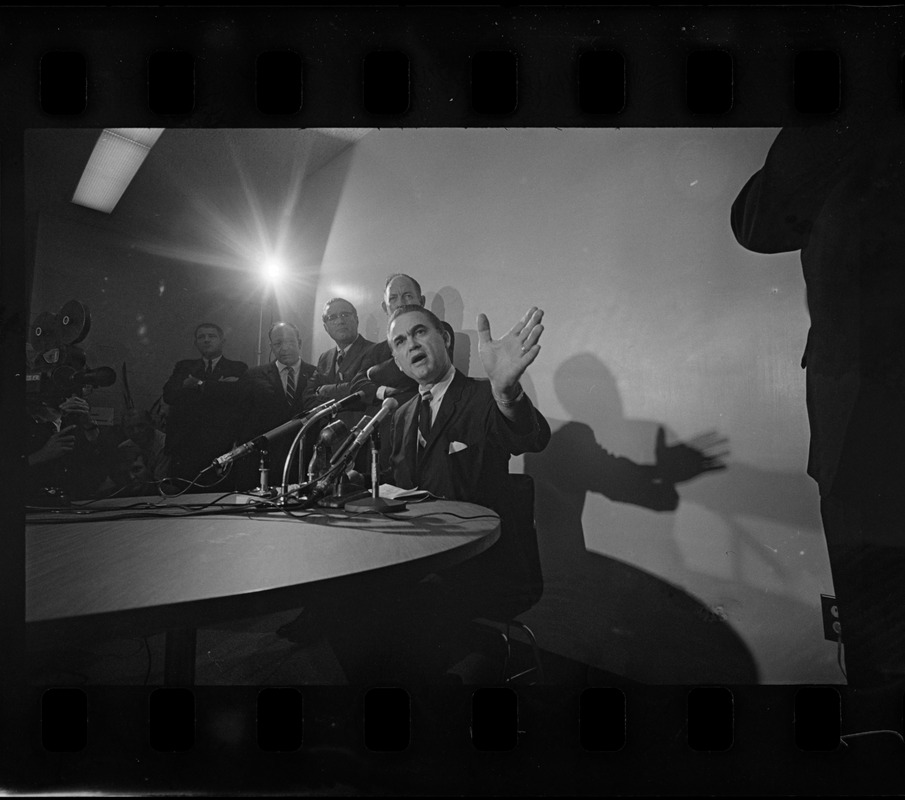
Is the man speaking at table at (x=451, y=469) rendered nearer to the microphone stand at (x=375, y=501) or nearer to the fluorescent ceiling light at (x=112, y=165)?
the microphone stand at (x=375, y=501)

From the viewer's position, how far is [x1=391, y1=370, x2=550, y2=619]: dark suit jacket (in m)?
1.22

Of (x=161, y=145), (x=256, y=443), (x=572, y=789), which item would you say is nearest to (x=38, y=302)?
(x=161, y=145)

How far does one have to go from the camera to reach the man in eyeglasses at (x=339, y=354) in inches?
48.6

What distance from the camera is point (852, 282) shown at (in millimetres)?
1262

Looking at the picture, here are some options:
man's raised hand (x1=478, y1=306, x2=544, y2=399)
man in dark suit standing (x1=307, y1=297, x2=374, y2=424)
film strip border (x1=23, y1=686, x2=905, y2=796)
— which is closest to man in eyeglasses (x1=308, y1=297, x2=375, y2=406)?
man in dark suit standing (x1=307, y1=297, x2=374, y2=424)

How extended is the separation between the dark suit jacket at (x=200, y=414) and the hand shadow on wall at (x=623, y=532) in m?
0.66

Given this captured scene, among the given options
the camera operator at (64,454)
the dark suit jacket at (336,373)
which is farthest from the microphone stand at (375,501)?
the camera operator at (64,454)

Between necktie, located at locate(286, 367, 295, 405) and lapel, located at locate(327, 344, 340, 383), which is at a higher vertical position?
lapel, located at locate(327, 344, 340, 383)

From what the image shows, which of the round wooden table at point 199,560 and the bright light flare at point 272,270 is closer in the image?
the round wooden table at point 199,560

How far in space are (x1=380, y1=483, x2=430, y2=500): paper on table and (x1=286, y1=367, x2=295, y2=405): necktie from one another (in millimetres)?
272

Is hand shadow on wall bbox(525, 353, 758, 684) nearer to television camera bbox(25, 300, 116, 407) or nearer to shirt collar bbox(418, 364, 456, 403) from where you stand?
shirt collar bbox(418, 364, 456, 403)

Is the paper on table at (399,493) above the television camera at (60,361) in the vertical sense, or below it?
below

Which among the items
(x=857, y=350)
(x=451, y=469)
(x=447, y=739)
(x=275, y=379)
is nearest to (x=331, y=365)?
(x=275, y=379)
